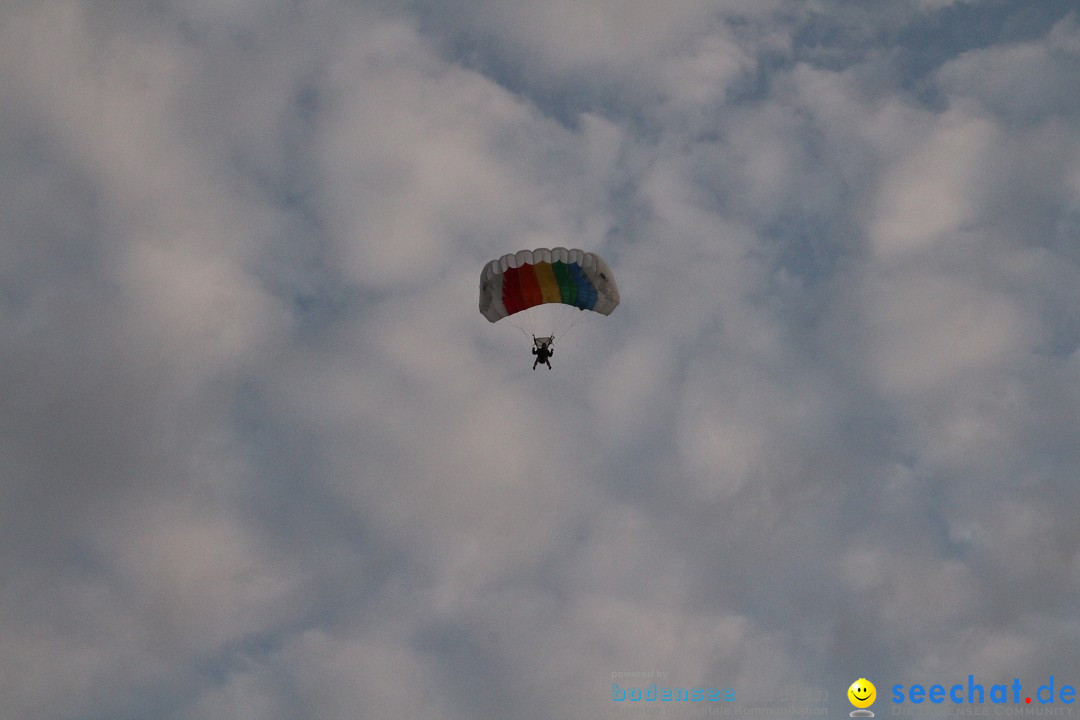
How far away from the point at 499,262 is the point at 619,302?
7.26m

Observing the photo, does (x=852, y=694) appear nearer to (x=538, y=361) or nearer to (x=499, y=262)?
(x=538, y=361)

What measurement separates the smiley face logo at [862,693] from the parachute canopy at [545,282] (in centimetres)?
2351

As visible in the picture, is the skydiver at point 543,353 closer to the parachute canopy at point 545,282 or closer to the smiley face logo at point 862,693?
the parachute canopy at point 545,282

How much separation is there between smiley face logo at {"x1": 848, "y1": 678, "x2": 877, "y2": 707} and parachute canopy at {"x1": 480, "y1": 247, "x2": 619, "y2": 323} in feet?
77.1

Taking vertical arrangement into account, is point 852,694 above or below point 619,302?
below

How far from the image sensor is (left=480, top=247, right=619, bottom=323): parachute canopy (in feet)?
262

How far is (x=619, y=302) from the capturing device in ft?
273

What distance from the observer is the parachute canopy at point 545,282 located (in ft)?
262

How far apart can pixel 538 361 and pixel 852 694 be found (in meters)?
23.8

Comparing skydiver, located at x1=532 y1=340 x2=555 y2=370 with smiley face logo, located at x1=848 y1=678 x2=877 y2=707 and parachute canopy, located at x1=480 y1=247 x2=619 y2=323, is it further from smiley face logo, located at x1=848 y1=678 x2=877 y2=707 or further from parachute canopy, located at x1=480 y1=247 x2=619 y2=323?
smiley face logo, located at x1=848 y1=678 x2=877 y2=707

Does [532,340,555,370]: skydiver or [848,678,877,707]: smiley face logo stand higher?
[532,340,555,370]: skydiver

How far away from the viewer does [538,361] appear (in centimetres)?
8256

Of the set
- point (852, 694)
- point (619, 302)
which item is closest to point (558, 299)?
point (619, 302)

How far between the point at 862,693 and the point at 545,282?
27.0 metres
